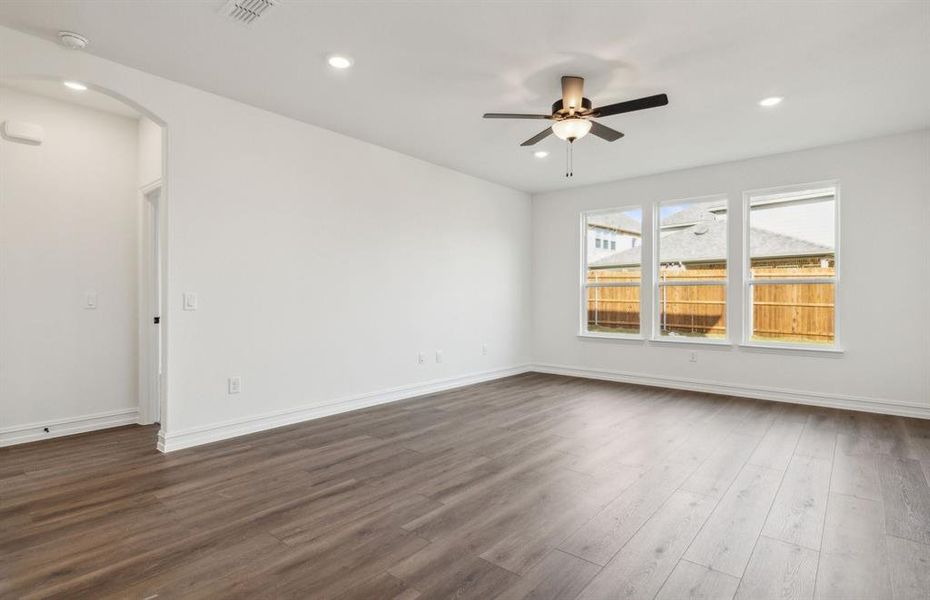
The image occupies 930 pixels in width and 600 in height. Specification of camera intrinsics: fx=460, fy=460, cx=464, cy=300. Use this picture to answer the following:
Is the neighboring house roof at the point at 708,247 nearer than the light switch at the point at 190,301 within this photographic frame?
No

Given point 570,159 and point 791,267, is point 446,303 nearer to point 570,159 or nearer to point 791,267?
point 570,159

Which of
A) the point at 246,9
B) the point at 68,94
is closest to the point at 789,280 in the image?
the point at 246,9

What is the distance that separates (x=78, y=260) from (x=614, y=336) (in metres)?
6.06

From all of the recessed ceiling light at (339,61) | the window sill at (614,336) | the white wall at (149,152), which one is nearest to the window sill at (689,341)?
the window sill at (614,336)

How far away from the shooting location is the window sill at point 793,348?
4.94 m

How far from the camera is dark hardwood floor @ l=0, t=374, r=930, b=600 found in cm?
190

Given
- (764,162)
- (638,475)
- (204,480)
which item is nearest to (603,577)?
(638,475)

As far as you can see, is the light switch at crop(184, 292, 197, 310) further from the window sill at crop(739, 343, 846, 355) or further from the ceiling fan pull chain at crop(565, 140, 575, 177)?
the window sill at crop(739, 343, 846, 355)

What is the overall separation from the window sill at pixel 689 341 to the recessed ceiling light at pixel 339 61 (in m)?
4.92

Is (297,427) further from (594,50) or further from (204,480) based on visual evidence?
(594,50)

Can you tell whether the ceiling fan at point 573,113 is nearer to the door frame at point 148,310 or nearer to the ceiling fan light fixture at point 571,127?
the ceiling fan light fixture at point 571,127

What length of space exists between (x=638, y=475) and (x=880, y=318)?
365cm

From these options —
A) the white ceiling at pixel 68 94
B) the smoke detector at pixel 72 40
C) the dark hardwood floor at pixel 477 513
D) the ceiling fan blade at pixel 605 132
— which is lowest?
the dark hardwood floor at pixel 477 513

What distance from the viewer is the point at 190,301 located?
3594mm
